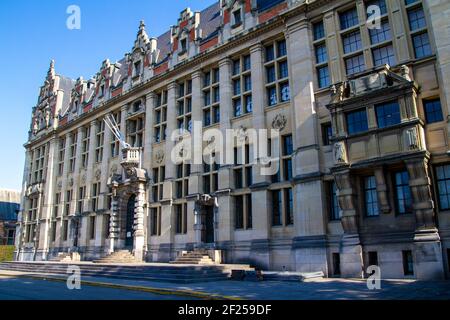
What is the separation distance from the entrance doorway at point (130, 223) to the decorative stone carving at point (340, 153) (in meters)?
18.5

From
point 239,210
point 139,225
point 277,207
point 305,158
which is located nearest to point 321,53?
point 305,158

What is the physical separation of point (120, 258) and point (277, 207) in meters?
13.0

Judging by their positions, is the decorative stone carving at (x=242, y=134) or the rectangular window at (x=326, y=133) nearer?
the rectangular window at (x=326, y=133)

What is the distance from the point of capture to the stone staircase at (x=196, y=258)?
22.3 m

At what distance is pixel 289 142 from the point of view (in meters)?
22.1

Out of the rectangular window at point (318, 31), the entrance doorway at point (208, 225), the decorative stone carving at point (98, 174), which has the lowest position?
the entrance doorway at point (208, 225)

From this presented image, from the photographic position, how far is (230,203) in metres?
23.5

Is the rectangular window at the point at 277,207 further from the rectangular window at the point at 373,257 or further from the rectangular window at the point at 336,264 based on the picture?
the rectangular window at the point at 373,257

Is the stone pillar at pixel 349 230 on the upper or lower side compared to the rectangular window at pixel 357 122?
lower

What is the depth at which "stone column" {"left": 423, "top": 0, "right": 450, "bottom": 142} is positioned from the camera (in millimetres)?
16250

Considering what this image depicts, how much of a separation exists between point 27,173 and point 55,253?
572 inches

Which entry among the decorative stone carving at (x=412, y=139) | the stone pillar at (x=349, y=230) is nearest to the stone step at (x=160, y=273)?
the stone pillar at (x=349, y=230)

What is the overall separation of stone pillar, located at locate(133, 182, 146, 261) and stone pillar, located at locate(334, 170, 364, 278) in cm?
1629

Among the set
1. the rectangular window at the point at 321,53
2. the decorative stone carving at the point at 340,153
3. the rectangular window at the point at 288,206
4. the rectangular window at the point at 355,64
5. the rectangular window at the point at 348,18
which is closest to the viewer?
the decorative stone carving at the point at 340,153
